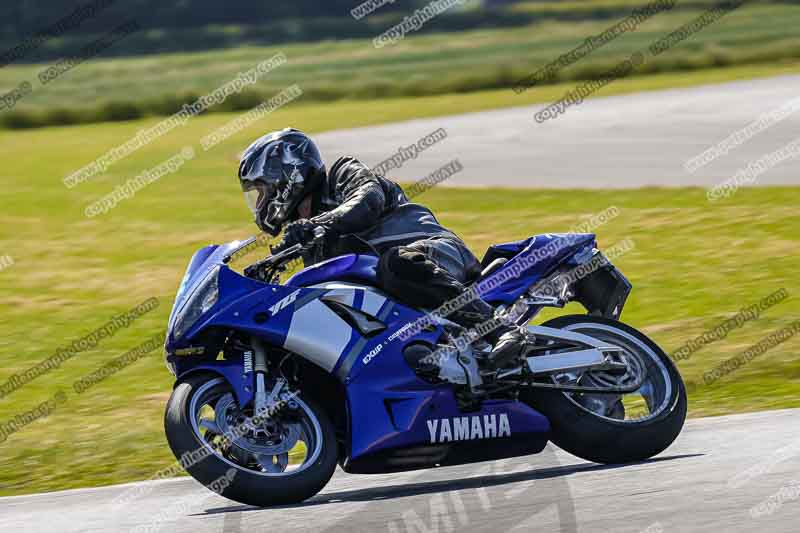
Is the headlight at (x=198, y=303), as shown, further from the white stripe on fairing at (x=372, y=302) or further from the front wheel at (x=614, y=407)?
the front wheel at (x=614, y=407)

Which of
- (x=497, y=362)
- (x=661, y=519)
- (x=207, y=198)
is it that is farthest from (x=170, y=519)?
(x=207, y=198)

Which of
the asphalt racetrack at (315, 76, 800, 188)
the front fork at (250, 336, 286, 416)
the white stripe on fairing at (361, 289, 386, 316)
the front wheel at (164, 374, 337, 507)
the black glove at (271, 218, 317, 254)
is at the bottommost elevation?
the asphalt racetrack at (315, 76, 800, 188)

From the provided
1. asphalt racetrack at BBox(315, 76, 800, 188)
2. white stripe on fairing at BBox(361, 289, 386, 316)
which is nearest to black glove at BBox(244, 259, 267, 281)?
white stripe on fairing at BBox(361, 289, 386, 316)

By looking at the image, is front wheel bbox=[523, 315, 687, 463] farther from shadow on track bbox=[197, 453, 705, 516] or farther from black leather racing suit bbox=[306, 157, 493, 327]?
black leather racing suit bbox=[306, 157, 493, 327]

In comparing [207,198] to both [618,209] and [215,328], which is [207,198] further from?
[215,328]

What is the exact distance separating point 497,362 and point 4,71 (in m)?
36.6

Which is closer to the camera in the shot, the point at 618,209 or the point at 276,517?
the point at 276,517

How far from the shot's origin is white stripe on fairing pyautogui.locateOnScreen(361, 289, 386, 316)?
6613 mm

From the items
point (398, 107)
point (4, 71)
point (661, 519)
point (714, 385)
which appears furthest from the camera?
point (4, 71)

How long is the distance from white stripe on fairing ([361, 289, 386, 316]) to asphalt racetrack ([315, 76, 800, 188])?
11.5 m

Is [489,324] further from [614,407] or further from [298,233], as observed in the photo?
[298,233]

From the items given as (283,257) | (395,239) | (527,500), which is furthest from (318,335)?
(527,500)

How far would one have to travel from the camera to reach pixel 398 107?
31.3 m

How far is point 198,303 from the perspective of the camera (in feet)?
20.9
